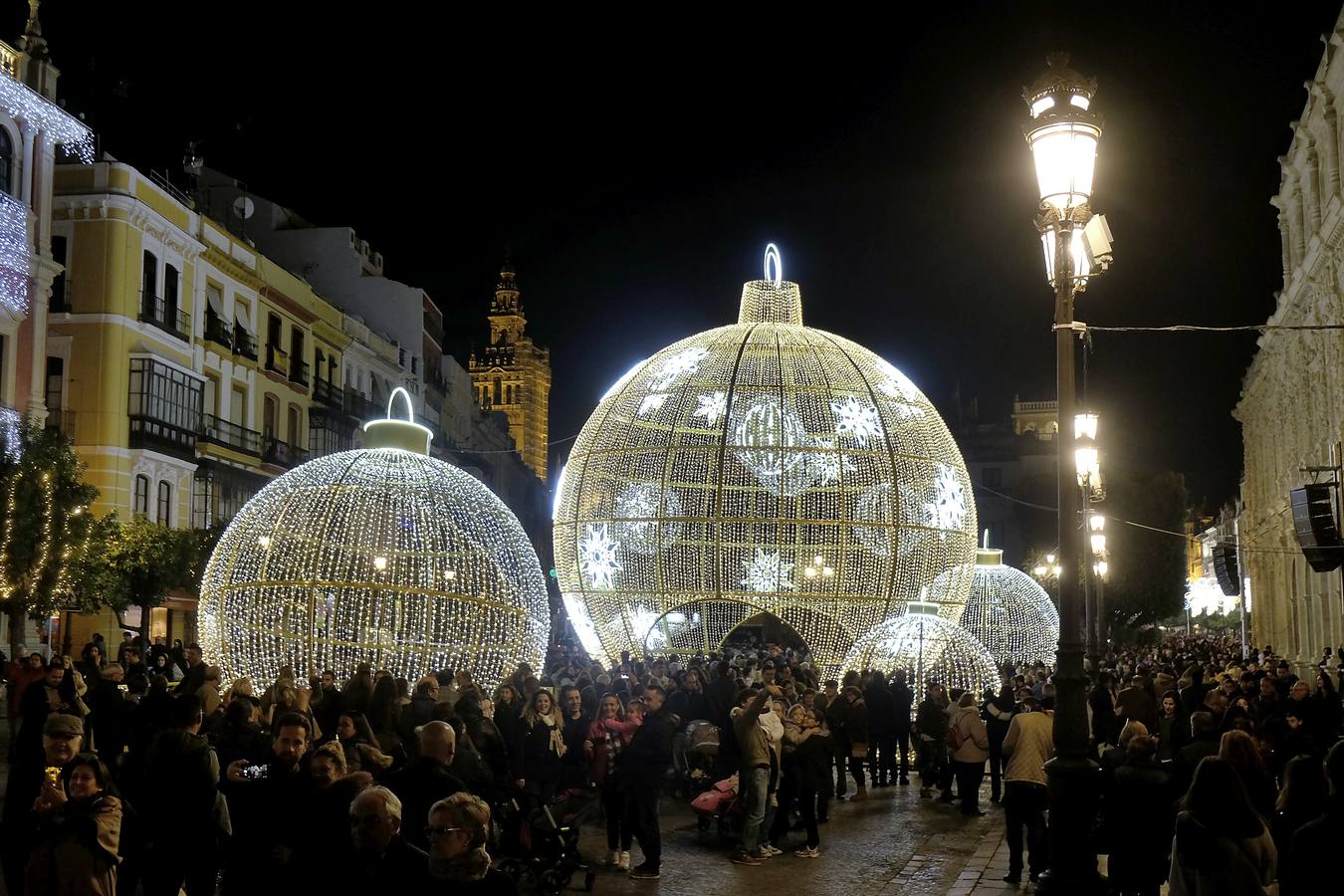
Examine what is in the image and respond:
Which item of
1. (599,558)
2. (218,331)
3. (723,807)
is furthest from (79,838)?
(218,331)

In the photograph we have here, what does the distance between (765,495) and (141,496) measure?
60.1 ft

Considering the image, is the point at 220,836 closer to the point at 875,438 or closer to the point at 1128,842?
the point at 1128,842

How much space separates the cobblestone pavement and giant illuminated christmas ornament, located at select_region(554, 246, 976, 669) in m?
5.11

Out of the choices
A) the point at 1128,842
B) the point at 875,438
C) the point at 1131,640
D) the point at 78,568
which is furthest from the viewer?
the point at 1131,640

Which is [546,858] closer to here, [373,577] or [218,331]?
[373,577]

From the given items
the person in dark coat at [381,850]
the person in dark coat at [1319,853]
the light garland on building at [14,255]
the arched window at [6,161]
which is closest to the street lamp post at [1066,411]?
the person in dark coat at [1319,853]

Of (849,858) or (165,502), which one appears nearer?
(849,858)

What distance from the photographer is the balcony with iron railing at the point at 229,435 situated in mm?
35688

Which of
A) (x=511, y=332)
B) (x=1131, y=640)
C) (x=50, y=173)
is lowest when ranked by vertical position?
(x=1131, y=640)

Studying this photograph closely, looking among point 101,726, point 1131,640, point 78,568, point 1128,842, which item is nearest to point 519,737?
point 101,726

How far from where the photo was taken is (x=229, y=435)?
3691 cm

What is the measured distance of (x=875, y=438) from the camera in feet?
66.4

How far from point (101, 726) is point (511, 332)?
105 m

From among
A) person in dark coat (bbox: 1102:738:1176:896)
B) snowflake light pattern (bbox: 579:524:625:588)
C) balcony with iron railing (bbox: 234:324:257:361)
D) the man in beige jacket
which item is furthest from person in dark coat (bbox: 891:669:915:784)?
balcony with iron railing (bbox: 234:324:257:361)
